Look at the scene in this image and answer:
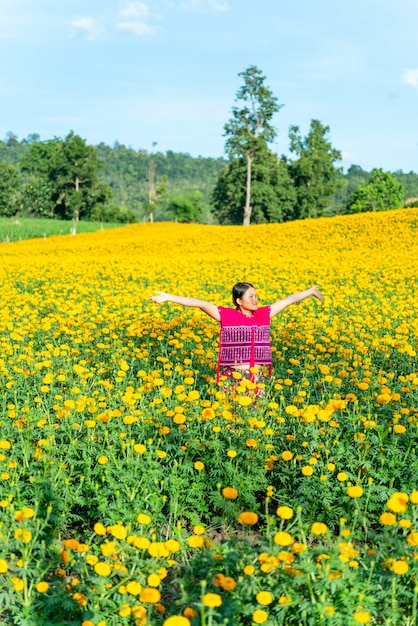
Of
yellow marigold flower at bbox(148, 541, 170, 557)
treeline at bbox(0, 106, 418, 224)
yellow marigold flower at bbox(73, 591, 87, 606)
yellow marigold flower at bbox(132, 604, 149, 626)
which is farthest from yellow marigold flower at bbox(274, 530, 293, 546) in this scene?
treeline at bbox(0, 106, 418, 224)

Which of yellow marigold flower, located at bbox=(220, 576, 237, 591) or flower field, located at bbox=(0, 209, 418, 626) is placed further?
flower field, located at bbox=(0, 209, 418, 626)

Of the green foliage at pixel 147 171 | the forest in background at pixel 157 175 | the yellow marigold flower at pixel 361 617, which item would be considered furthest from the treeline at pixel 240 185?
the green foliage at pixel 147 171

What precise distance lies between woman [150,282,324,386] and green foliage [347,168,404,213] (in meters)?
53.1

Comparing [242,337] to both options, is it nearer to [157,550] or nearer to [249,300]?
[249,300]

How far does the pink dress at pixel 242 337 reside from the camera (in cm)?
508

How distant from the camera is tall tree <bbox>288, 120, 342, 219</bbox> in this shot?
5556 cm

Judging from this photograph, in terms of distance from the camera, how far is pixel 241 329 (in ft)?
16.7

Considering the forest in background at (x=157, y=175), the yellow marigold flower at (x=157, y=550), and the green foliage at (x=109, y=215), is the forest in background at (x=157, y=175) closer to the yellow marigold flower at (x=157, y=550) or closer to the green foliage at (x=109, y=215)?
the green foliage at (x=109, y=215)

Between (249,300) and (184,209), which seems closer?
(249,300)

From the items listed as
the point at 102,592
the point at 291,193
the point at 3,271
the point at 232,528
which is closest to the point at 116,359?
the point at 232,528

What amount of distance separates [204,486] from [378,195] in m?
61.6

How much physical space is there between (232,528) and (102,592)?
136cm

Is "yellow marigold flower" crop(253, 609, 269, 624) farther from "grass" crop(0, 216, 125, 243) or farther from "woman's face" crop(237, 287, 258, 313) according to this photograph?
"grass" crop(0, 216, 125, 243)

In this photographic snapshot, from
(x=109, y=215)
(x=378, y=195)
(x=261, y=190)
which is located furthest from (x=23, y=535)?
(x=109, y=215)
